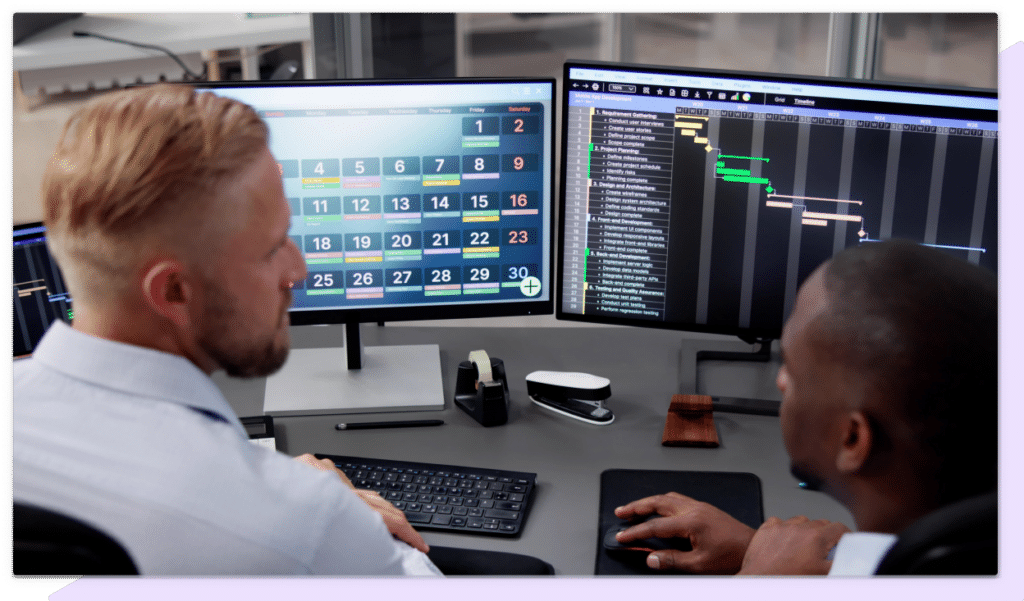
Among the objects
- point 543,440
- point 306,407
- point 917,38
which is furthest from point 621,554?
point 917,38

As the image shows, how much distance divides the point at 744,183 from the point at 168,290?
0.85 meters

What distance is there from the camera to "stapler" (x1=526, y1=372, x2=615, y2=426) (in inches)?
57.0

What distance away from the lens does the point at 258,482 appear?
2.70 feet

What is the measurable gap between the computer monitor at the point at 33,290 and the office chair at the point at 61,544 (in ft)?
2.04

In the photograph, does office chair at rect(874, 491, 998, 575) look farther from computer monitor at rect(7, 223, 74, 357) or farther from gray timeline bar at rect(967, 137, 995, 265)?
computer monitor at rect(7, 223, 74, 357)

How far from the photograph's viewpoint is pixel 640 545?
1.16m

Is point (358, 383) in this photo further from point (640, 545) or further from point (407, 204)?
point (640, 545)

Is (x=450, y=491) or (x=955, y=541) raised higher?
(x=955, y=541)

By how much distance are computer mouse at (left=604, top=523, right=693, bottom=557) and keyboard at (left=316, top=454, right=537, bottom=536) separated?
0.36 feet

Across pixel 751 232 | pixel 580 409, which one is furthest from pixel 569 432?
pixel 751 232

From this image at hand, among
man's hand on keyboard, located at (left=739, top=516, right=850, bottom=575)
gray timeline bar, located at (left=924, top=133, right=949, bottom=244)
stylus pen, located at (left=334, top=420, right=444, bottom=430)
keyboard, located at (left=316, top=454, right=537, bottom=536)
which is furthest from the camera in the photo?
stylus pen, located at (left=334, top=420, right=444, bottom=430)

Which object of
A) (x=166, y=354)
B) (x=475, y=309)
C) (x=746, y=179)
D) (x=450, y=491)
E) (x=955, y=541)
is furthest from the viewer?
(x=475, y=309)

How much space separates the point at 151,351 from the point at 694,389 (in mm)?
909

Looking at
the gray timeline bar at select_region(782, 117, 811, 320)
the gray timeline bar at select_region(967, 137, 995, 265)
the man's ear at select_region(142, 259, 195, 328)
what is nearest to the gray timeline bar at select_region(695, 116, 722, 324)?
the gray timeline bar at select_region(782, 117, 811, 320)
